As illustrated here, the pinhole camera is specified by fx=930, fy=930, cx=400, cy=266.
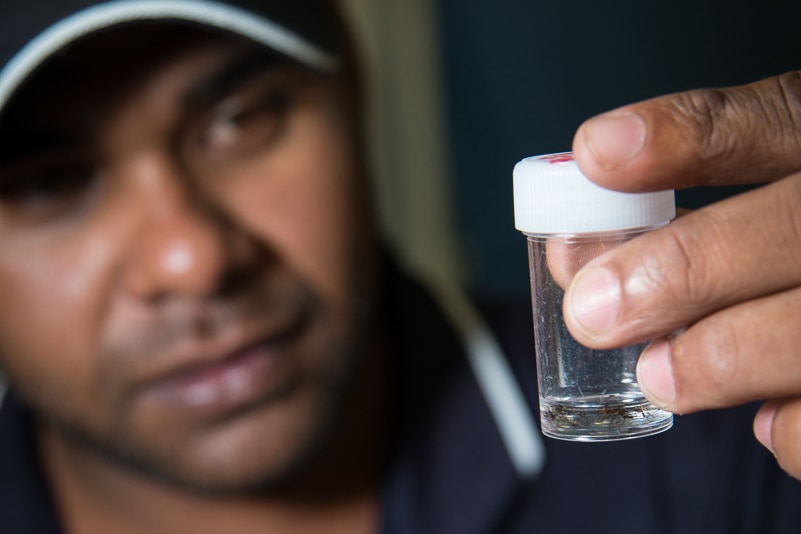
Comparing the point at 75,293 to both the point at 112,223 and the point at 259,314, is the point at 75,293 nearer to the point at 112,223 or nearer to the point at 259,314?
the point at 112,223

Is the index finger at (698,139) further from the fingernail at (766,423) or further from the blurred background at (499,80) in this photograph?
the blurred background at (499,80)

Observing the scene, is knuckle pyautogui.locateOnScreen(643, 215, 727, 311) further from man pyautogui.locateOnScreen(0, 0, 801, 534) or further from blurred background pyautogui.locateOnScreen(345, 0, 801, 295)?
blurred background pyautogui.locateOnScreen(345, 0, 801, 295)

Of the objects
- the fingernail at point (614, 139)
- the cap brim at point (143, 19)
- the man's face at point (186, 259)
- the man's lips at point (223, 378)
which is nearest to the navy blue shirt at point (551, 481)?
the man's face at point (186, 259)

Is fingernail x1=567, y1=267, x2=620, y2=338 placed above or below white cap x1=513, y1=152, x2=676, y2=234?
below

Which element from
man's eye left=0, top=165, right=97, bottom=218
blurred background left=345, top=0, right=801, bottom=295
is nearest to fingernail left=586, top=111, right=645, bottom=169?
man's eye left=0, top=165, right=97, bottom=218

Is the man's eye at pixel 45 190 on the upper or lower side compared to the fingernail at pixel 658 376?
upper

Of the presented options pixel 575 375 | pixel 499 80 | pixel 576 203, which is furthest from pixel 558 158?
pixel 499 80

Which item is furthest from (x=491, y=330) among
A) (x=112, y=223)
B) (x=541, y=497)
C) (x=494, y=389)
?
(x=112, y=223)
